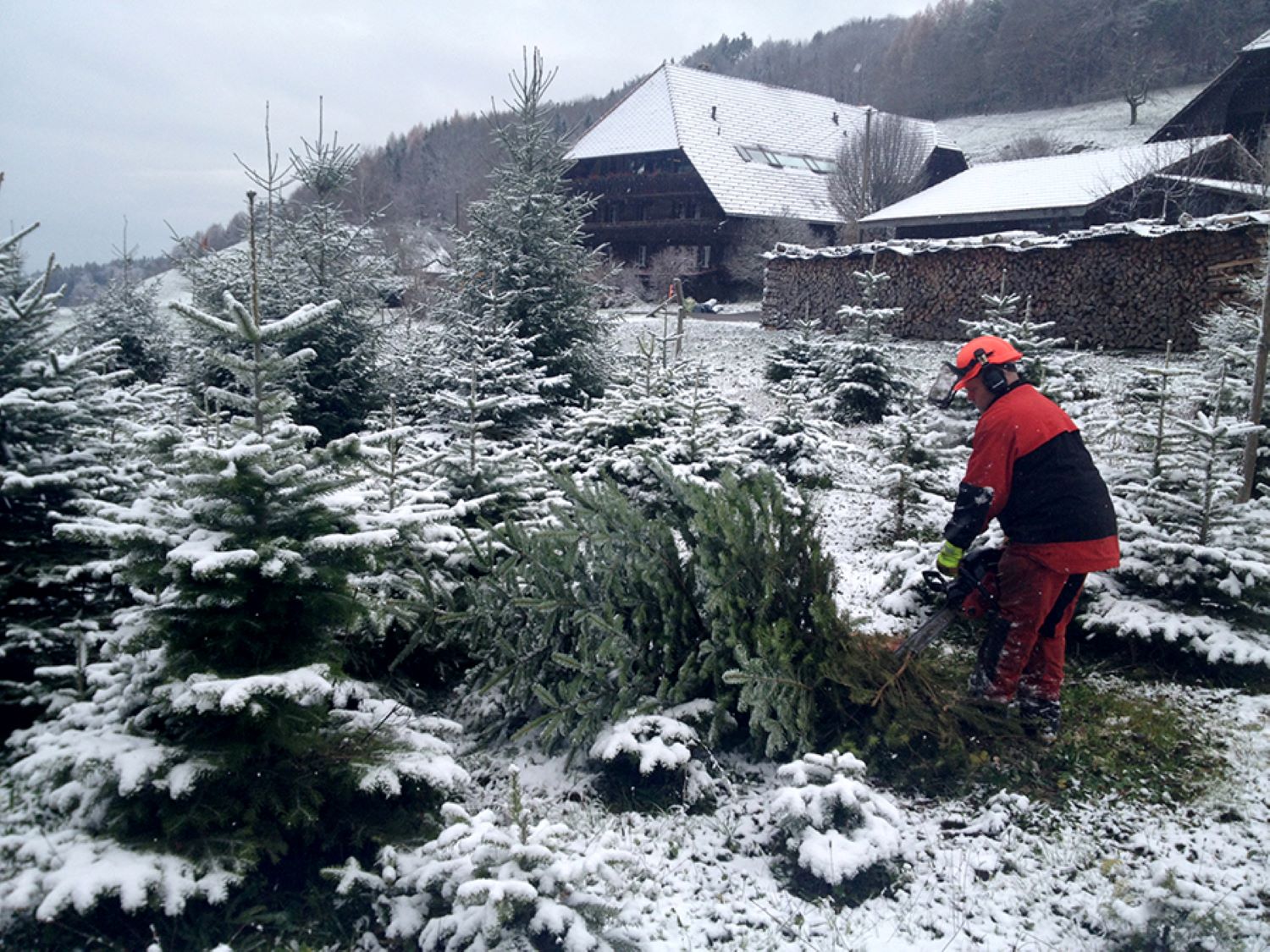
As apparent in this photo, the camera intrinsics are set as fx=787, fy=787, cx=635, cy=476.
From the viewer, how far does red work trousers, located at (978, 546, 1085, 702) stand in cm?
401

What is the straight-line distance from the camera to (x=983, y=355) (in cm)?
412

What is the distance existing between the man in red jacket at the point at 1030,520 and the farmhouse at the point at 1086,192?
60.0ft

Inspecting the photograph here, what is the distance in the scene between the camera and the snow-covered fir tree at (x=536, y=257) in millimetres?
10445

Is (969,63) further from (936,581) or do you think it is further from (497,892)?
(497,892)

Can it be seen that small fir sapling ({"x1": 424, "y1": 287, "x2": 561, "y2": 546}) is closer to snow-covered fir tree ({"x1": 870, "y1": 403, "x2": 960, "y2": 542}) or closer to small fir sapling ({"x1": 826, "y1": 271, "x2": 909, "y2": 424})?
snow-covered fir tree ({"x1": 870, "y1": 403, "x2": 960, "y2": 542})

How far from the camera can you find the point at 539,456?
6.49 meters

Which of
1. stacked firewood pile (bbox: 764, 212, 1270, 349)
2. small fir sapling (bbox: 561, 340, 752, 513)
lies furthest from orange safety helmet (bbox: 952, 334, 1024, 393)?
stacked firewood pile (bbox: 764, 212, 1270, 349)

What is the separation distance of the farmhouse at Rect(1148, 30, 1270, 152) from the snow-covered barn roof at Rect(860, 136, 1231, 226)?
3.33 meters

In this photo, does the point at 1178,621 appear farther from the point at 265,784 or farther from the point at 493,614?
the point at 265,784

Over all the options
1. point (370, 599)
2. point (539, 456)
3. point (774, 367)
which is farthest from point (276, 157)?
point (370, 599)

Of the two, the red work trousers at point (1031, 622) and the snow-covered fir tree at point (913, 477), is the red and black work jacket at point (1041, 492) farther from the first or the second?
the snow-covered fir tree at point (913, 477)

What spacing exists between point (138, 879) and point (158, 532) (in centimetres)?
118

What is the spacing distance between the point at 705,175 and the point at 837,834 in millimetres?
33688

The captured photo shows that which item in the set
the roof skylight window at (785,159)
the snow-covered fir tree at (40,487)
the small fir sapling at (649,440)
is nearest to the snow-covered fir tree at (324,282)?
the small fir sapling at (649,440)
